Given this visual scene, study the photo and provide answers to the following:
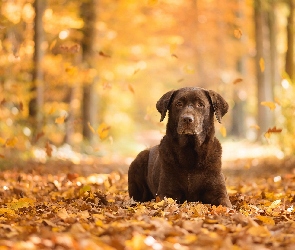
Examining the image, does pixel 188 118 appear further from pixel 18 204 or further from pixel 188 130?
pixel 18 204

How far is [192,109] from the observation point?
6.05m

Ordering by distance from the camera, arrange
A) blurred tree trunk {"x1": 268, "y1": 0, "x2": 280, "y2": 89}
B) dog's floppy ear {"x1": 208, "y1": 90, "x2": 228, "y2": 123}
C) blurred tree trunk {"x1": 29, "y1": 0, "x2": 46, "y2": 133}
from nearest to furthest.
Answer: dog's floppy ear {"x1": 208, "y1": 90, "x2": 228, "y2": 123}
blurred tree trunk {"x1": 29, "y1": 0, "x2": 46, "y2": 133}
blurred tree trunk {"x1": 268, "y1": 0, "x2": 280, "y2": 89}

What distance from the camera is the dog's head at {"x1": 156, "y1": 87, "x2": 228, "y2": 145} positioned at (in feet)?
19.5

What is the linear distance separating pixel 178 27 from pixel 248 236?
25285mm

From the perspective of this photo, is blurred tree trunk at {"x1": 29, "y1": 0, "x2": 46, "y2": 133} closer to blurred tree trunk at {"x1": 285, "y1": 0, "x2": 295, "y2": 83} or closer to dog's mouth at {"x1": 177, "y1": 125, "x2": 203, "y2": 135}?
blurred tree trunk at {"x1": 285, "y1": 0, "x2": 295, "y2": 83}

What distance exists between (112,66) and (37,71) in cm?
514

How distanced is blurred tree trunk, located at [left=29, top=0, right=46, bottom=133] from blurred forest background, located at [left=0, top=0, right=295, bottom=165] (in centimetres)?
3

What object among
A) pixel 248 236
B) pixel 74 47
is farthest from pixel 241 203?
pixel 74 47

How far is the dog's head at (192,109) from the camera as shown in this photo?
595 centimetres

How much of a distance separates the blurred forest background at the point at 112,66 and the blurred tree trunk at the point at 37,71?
28 millimetres

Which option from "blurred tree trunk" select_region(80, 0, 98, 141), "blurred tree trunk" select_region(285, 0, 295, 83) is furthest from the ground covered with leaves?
"blurred tree trunk" select_region(80, 0, 98, 141)

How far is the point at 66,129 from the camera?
19312mm

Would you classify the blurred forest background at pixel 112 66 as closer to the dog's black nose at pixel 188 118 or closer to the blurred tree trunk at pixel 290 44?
the blurred tree trunk at pixel 290 44

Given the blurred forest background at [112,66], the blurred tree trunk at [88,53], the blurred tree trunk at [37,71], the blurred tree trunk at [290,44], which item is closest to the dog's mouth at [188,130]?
the blurred forest background at [112,66]
